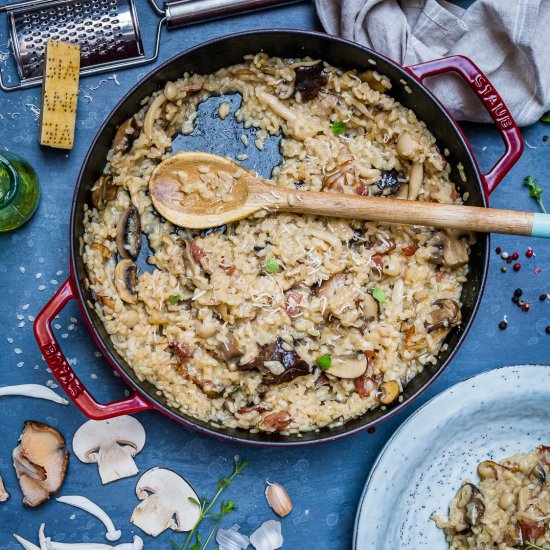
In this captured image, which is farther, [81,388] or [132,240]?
[132,240]

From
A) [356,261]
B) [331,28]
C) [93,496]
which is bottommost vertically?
[93,496]

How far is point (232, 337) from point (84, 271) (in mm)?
611

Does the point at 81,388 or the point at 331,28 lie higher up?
the point at 331,28

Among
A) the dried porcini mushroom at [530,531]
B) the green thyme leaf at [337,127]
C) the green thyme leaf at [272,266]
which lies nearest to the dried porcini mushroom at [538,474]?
the dried porcini mushroom at [530,531]

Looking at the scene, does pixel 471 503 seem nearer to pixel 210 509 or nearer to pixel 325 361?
pixel 325 361

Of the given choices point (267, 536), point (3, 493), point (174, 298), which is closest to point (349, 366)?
point (174, 298)

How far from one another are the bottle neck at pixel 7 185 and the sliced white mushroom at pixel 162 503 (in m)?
1.22

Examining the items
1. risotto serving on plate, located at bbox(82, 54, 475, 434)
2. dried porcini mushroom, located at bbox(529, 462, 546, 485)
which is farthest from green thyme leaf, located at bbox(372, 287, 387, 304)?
dried porcini mushroom, located at bbox(529, 462, 546, 485)

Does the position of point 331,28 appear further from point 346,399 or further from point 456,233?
point 346,399

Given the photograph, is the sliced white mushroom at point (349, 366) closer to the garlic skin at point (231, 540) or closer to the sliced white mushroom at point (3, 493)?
the garlic skin at point (231, 540)

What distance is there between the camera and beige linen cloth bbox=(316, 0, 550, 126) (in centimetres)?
295

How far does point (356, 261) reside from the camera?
9.57 ft

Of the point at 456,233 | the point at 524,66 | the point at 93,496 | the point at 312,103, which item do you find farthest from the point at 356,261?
the point at 93,496

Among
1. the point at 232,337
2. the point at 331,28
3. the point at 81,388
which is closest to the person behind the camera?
the point at 81,388
